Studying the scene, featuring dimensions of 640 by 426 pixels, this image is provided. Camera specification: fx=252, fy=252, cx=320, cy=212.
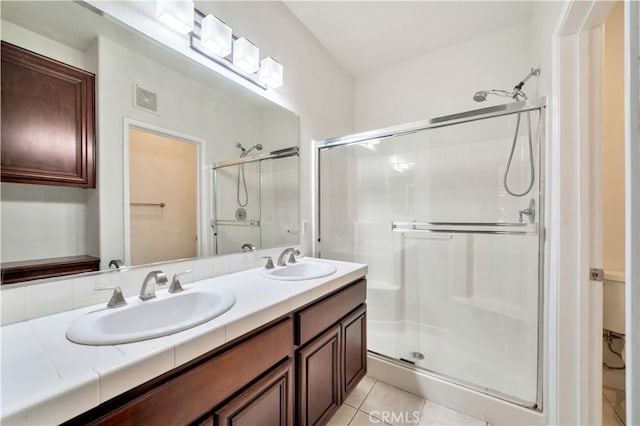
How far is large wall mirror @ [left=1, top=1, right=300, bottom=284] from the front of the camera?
33.2 inches

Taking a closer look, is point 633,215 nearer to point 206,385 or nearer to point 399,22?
point 206,385

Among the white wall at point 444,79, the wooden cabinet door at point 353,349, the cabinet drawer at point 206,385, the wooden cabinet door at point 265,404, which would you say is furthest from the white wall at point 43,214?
the white wall at point 444,79

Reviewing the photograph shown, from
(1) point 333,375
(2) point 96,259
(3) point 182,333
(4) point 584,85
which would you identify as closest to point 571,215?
(4) point 584,85

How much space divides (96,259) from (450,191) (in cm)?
217

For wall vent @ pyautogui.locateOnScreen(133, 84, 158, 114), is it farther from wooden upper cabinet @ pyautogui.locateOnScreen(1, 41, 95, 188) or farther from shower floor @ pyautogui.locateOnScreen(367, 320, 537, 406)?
shower floor @ pyautogui.locateOnScreen(367, 320, 537, 406)

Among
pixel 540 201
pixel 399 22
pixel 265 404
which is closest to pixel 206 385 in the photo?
pixel 265 404

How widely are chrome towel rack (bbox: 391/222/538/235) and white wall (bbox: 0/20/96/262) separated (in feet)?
6.34

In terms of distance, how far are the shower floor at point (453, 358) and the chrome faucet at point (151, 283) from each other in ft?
5.34

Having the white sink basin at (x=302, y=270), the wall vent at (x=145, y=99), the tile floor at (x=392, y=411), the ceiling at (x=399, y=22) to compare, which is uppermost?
the ceiling at (x=399, y=22)

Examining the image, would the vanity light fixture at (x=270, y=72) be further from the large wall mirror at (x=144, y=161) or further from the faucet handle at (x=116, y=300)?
the faucet handle at (x=116, y=300)

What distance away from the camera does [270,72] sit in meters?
1.63

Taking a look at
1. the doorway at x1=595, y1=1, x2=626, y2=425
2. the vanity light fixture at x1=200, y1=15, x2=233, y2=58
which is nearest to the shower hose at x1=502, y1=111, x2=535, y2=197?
the doorway at x1=595, y1=1, x2=626, y2=425

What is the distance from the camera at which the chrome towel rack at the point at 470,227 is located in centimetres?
162

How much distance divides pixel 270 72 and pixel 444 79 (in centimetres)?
161
